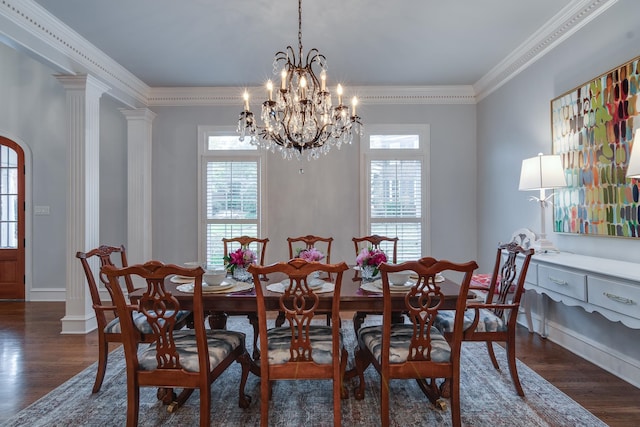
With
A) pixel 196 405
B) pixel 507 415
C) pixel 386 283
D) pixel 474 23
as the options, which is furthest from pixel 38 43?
pixel 507 415

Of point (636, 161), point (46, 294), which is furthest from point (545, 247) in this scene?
point (46, 294)

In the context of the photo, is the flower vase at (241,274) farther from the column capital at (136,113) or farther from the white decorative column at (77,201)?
the column capital at (136,113)

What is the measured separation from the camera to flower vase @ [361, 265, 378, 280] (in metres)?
2.50

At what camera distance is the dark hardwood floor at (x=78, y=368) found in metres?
2.30

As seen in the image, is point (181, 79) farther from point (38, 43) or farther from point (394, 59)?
point (394, 59)

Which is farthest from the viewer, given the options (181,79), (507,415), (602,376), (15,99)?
(15,99)

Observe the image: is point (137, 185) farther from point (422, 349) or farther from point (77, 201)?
point (422, 349)

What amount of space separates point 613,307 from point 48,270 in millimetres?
6025

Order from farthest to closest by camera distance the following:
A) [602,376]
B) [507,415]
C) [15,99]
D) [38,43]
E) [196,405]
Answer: [15,99], [38,43], [602,376], [196,405], [507,415]

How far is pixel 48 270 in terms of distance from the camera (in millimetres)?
5051

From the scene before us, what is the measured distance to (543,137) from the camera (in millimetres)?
3547

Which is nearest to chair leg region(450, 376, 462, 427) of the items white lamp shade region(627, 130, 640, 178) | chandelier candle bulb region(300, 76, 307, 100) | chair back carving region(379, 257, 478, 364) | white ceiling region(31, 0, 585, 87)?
chair back carving region(379, 257, 478, 364)

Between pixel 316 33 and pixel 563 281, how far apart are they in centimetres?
281

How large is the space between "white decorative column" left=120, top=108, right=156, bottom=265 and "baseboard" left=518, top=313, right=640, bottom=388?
4.57 m
